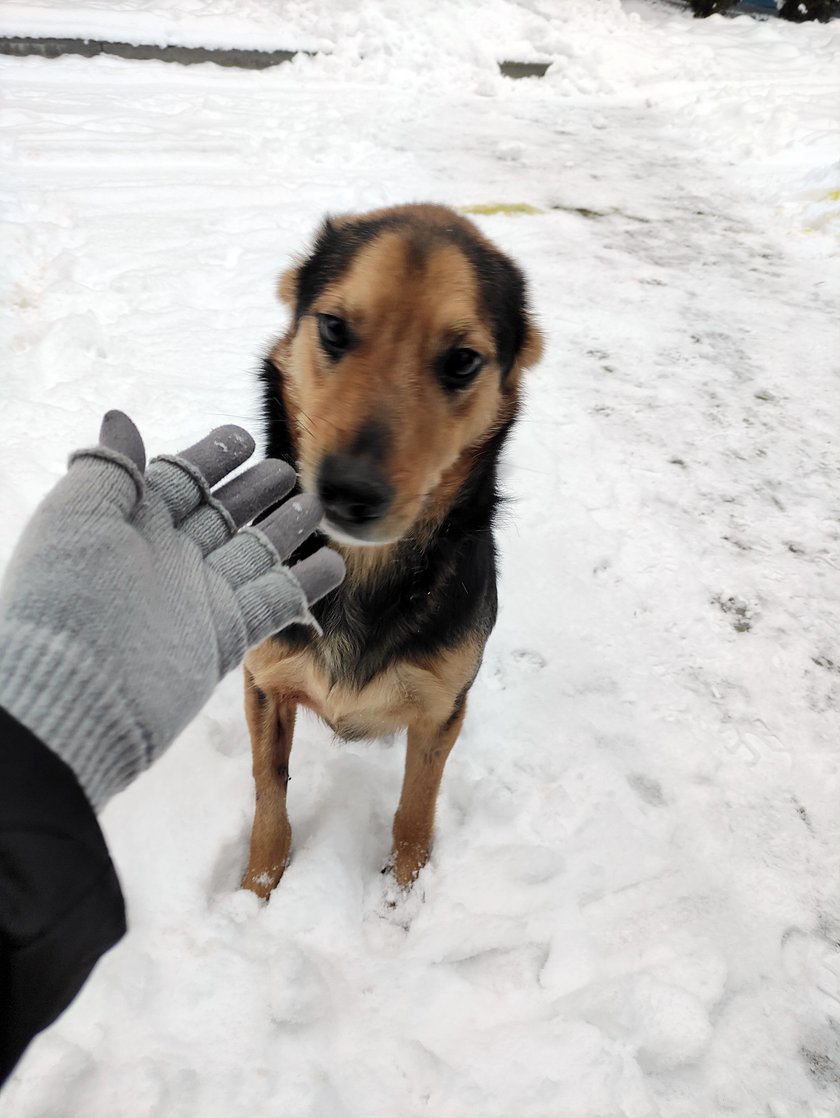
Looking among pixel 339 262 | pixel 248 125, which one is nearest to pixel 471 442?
pixel 339 262

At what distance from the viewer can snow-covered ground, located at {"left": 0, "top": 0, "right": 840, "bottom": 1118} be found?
1728 millimetres

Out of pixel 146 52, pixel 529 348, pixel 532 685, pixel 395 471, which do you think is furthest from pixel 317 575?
pixel 146 52

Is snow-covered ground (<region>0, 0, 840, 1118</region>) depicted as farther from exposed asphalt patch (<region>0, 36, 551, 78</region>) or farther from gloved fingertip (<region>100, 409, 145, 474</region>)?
gloved fingertip (<region>100, 409, 145, 474</region>)

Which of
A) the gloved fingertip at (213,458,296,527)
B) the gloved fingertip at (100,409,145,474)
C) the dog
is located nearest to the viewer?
the gloved fingertip at (100,409,145,474)

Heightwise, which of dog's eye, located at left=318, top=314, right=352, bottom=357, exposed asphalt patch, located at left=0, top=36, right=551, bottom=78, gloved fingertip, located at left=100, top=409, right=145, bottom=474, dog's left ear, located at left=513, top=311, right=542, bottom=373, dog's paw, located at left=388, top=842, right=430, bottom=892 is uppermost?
exposed asphalt patch, located at left=0, top=36, right=551, bottom=78

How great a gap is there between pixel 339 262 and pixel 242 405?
195cm

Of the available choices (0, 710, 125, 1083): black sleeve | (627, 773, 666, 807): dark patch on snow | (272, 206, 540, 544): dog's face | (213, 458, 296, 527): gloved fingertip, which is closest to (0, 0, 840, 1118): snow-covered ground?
(627, 773, 666, 807): dark patch on snow

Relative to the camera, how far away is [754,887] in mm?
2133

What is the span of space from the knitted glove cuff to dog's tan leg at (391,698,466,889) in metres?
0.99

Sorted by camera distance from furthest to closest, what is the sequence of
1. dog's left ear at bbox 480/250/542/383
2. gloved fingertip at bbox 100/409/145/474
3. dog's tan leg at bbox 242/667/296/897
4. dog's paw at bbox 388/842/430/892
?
dog's paw at bbox 388/842/430/892, dog's tan leg at bbox 242/667/296/897, dog's left ear at bbox 480/250/542/383, gloved fingertip at bbox 100/409/145/474

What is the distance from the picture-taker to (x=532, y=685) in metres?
2.63

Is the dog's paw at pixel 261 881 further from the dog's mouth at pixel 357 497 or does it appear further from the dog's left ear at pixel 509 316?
the dog's left ear at pixel 509 316

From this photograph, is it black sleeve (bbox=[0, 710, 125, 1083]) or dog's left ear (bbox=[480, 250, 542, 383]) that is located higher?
dog's left ear (bbox=[480, 250, 542, 383])

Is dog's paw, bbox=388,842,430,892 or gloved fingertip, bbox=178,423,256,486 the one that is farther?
dog's paw, bbox=388,842,430,892
